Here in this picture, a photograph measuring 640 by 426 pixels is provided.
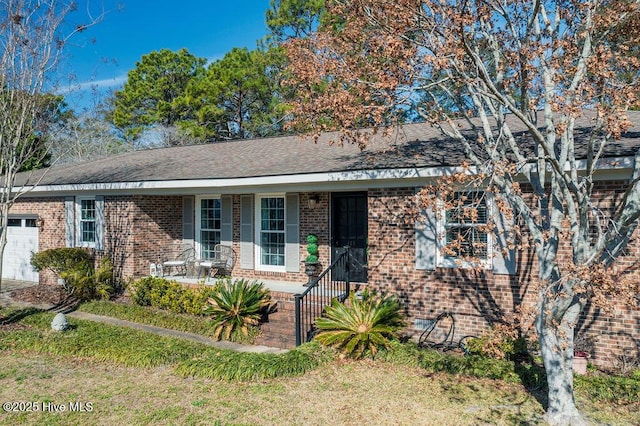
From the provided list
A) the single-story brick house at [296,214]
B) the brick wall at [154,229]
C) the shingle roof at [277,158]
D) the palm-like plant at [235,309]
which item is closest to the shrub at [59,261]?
the single-story brick house at [296,214]

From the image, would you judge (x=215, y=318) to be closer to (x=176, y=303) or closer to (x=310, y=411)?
(x=176, y=303)

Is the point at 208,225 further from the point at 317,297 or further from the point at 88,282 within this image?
the point at 317,297

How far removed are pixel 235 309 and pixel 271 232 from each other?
3553 millimetres

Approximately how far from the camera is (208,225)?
14125 millimetres

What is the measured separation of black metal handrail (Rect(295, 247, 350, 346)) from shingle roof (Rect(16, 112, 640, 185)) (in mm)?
2123

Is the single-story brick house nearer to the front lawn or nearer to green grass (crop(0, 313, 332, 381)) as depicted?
the front lawn

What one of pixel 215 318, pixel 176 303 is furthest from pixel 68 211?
pixel 215 318

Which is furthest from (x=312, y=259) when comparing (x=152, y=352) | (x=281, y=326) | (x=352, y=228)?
(x=152, y=352)

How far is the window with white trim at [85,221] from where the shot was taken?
1461 centimetres

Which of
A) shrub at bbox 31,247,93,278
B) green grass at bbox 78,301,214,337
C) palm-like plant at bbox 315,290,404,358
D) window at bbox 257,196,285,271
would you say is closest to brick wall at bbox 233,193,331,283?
window at bbox 257,196,285,271

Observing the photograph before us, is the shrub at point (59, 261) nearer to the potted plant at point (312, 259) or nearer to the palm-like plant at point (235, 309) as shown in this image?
the palm-like plant at point (235, 309)

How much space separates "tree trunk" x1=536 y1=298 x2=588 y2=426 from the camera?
5.59m

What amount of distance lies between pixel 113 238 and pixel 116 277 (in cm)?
107

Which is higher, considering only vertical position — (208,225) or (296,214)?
(296,214)
